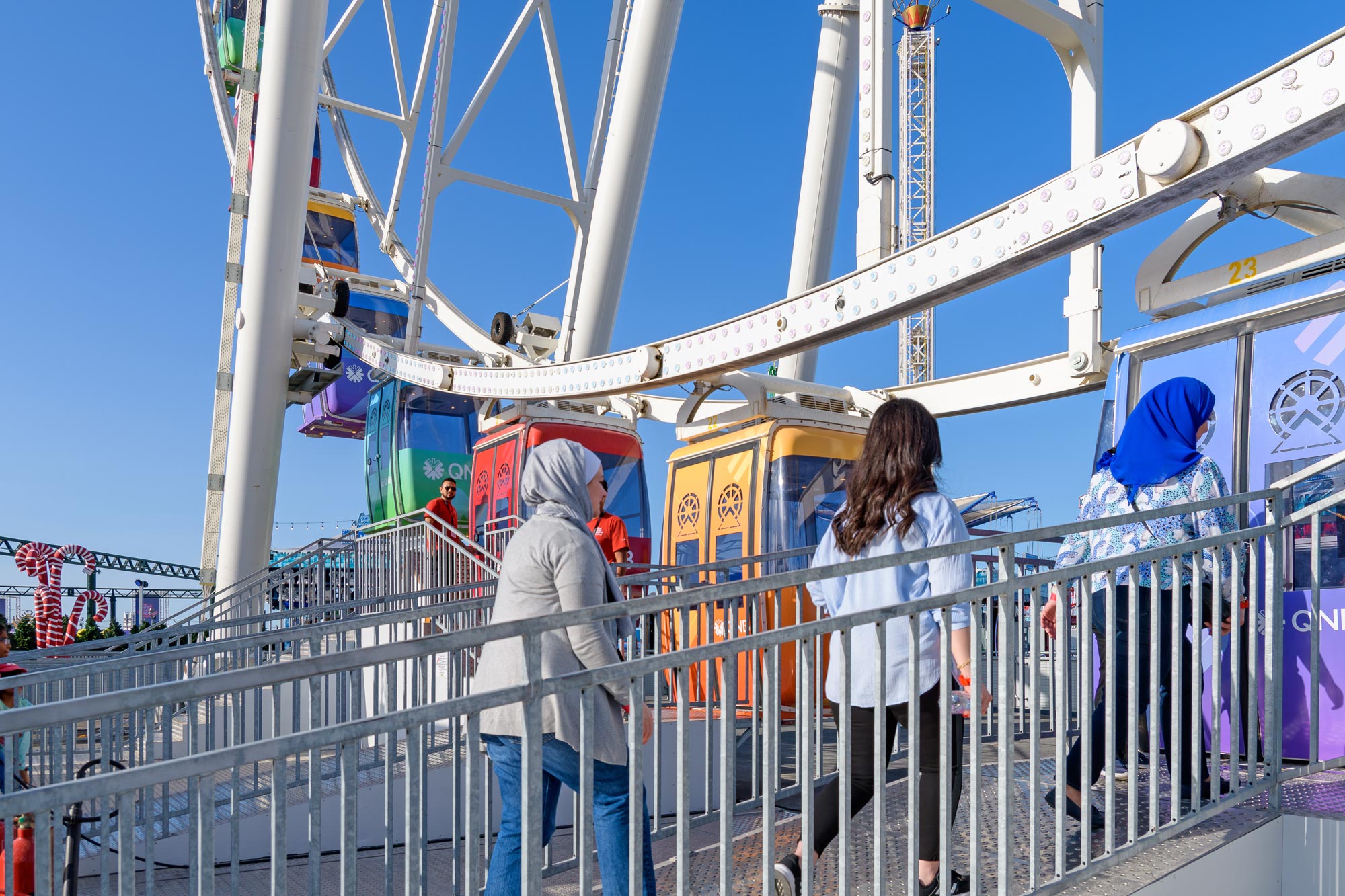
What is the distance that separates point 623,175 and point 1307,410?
7.86m

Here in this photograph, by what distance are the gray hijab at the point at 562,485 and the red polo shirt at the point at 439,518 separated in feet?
23.5

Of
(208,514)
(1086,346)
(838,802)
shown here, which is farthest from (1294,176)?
(208,514)

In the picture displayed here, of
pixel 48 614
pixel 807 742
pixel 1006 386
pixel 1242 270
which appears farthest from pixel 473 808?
pixel 48 614

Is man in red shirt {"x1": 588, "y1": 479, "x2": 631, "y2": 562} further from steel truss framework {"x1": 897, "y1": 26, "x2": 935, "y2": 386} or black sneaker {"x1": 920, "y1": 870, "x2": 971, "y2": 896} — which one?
steel truss framework {"x1": 897, "y1": 26, "x2": 935, "y2": 386}

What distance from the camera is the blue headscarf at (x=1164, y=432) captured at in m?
4.14

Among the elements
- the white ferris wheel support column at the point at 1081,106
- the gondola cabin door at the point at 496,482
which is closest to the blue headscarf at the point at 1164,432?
the white ferris wheel support column at the point at 1081,106

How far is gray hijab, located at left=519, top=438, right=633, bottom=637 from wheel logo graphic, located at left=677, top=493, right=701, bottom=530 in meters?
8.29

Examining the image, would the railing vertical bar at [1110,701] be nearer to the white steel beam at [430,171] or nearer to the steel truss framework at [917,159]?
the white steel beam at [430,171]

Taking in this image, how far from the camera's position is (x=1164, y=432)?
4.25 m

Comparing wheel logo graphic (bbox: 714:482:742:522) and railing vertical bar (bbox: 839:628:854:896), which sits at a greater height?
wheel logo graphic (bbox: 714:482:742:522)

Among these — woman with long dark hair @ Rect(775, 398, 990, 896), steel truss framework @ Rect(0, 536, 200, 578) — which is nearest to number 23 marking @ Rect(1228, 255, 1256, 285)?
woman with long dark hair @ Rect(775, 398, 990, 896)

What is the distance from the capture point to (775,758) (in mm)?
3439

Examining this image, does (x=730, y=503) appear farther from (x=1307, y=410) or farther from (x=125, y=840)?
(x=125, y=840)

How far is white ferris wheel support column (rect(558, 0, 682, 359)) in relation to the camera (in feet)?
36.8
